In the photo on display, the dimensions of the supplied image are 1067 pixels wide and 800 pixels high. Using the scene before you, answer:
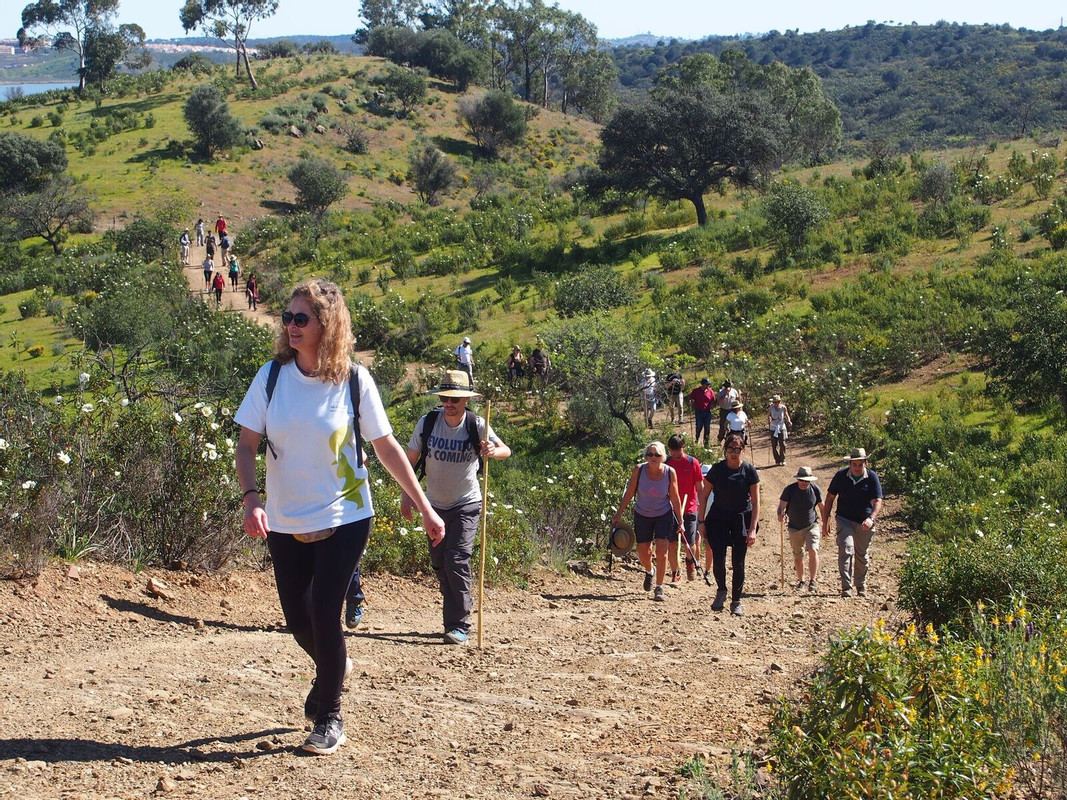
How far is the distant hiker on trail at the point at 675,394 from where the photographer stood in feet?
63.4

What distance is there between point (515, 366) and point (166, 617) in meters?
17.1

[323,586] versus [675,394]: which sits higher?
[323,586]

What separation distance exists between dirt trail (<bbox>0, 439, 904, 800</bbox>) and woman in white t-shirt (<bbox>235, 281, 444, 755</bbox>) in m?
0.42

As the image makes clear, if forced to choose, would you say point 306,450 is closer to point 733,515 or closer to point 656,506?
point 733,515

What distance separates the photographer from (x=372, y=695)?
474 centimetres

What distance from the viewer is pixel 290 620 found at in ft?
12.9

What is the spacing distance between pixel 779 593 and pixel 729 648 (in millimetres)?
3315

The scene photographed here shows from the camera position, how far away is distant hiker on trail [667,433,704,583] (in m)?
9.22

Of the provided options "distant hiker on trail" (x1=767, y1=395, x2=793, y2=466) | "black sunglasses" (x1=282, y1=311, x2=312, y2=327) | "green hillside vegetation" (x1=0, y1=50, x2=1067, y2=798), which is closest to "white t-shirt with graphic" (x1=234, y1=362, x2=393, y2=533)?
"black sunglasses" (x1=282, y1=311, x2=312, y2=327)

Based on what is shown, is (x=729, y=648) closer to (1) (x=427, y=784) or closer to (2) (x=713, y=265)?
(1) (x=427, y=784)

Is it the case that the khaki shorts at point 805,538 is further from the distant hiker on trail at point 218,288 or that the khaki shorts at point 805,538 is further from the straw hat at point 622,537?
the distant hiker on trail at point 218,288

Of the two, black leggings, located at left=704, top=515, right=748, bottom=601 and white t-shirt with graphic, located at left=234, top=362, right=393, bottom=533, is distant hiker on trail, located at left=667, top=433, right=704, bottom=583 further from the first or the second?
white t-shirt with graphic, located at left=234, top=362, right=393, bottom=533

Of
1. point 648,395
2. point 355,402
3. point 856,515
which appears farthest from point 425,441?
point 648,395

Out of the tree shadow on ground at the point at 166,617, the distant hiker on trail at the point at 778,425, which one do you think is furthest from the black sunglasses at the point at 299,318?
the distant hiker on trail at the point at 778,425
